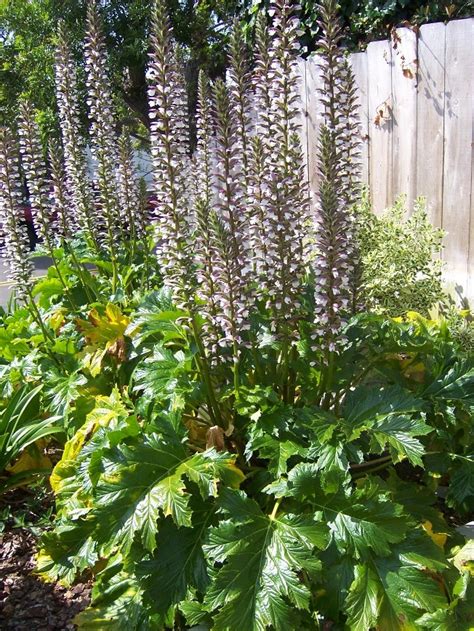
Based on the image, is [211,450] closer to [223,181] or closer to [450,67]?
[223,181]

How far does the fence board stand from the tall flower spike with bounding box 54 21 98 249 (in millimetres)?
2682

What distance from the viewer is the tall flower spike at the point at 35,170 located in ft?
13.8

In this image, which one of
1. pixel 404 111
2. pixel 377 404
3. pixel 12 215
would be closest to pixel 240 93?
pixel 377 404

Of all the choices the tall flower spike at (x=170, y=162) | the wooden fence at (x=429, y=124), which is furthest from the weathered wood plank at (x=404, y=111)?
the tall flower spike at (x=170, y=162)

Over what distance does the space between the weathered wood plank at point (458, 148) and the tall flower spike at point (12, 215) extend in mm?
3082

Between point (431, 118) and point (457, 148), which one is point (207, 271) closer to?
point (457, 148)

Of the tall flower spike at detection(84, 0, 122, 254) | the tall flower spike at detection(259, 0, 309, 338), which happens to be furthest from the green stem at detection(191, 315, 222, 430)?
the tall flower spike at detection(84, 0, 122, 254)

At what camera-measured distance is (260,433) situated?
9.36 feet

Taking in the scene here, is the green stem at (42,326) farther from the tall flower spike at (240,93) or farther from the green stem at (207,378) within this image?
the tall flower spike at (240,93)

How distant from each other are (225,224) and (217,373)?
0.80 meters

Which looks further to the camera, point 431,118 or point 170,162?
point 431,118

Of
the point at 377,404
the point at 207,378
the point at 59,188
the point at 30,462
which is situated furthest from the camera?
the point at 59,188

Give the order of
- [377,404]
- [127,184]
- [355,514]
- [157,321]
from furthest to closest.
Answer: [127,184] < [157,321] < [377,404] < [355,514]

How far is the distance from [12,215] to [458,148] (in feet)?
10.4
